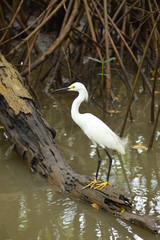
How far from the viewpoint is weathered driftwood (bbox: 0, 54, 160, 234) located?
13.3ft

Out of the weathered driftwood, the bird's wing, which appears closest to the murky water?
the weathered driftwood

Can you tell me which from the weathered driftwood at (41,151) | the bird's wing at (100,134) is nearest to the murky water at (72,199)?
the weathered driftwood at (41,151)

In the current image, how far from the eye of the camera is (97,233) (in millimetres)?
3928

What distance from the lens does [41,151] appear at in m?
4.77

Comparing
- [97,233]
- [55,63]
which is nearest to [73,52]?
[55,63]

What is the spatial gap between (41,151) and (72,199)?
63cm

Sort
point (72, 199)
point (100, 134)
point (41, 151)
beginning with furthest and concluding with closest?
point (41, 151), point (100, 134), point (72, 199)

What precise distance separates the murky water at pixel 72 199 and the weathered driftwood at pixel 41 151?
8cm

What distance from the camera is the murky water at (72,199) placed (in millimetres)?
3939

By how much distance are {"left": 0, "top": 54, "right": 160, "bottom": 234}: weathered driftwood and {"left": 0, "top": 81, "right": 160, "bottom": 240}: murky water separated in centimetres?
8

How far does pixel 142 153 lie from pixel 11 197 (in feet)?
5.14

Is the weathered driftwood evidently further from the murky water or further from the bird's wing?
the bird's wing

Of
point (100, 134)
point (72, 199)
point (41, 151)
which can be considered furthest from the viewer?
point (41, 151)

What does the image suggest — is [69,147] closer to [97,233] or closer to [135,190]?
[135,190]
